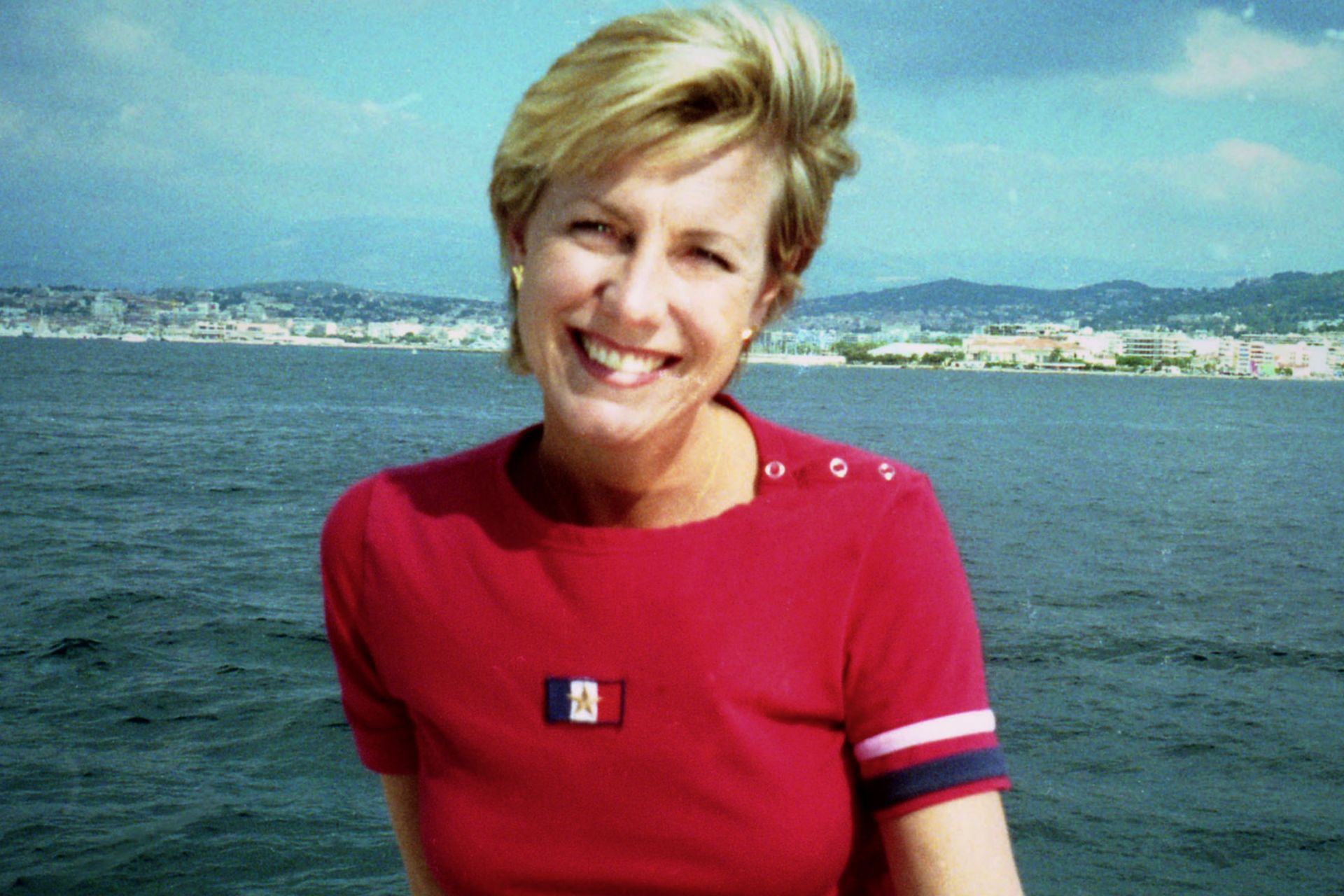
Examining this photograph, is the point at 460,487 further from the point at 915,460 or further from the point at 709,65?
the point at 915,460

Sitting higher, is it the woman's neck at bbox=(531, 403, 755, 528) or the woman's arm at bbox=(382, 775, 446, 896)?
the woman's neck at bbox=(531, 403, 755, 528)

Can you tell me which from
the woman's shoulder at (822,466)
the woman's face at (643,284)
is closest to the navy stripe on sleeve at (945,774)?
the woman's shoulder at (822,466)

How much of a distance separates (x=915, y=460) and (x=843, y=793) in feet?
173

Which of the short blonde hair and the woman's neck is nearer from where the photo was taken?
the short blonde hair

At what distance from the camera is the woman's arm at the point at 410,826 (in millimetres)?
1993

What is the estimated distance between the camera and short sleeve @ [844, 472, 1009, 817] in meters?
1.61

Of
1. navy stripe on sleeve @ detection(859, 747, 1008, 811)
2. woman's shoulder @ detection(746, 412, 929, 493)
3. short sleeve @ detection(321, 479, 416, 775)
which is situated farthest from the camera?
short sleeve @ detection(321, 479, 416, 775)

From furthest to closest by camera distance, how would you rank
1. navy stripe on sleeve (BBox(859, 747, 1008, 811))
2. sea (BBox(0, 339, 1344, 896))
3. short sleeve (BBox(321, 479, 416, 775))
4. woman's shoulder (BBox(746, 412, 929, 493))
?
sea (BBox(0, 339, 1344, 896)), short sleeve (BBox(321, 479, 416, 775)), woman's shoulder (BBox(746, 412, 929, 493)), navy stripe on sleeve (BBox(859, 747, 1008, 811))

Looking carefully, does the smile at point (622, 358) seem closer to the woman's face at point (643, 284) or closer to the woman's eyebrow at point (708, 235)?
the woman's face at point (643, 284)

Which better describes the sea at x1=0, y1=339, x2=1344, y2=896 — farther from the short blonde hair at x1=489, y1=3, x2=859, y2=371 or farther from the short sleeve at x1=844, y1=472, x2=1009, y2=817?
the short sleeve at x1=844, y1=472, x2=1009, y2=817

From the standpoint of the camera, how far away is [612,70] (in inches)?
64.2

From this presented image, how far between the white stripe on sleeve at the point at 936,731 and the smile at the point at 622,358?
1.65 ft

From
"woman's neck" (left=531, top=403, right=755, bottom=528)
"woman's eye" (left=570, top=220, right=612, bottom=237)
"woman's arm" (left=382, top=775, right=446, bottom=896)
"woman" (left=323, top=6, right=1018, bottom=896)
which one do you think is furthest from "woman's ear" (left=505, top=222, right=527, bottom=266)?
"woman's arm" (left=382, top=775, right=446, bottom=896)

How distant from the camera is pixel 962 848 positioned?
163 centimetres
